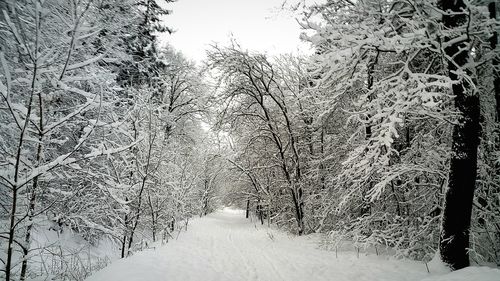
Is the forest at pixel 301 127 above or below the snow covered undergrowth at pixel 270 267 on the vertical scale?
above

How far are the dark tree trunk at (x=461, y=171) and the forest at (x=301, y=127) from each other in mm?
20

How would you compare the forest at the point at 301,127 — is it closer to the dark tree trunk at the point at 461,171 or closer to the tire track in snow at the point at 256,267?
the dark tree trunk at the point at 461,171

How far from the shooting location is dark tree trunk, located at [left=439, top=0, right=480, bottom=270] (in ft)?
14.8

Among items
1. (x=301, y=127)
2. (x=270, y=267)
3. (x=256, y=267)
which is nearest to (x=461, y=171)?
(x=270, y=267)

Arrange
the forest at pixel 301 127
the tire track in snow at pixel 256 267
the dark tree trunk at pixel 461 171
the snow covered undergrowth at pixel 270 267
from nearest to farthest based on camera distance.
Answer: the forest at pixel 301 127 < the dark tree trunk at pixel 461 171 < the snow covered undergrowth at pixel 270 267 < the tire track in snow at pixel 256 267

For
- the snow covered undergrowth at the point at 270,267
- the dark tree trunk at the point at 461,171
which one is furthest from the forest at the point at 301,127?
the snow covered undergrowth at the point at 270,267

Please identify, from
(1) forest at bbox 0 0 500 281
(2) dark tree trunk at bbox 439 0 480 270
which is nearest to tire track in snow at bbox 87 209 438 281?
(1) forest at bbox 0 0 500 281

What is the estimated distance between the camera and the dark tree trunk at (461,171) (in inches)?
177

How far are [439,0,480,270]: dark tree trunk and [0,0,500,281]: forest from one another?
2 centimetres

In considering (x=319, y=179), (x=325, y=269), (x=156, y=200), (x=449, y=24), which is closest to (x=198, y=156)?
(x=156, y=200)

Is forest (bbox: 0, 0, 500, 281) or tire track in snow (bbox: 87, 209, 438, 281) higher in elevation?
forest (bbox: 0, 0, 500, 281)

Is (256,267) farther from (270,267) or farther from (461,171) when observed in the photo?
(461,171)

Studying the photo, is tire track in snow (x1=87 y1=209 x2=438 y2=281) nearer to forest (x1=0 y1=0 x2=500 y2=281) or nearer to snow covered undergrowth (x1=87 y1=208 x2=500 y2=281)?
snow covered undergrowth (x1=87 y1=208 x2=500 y2=281)

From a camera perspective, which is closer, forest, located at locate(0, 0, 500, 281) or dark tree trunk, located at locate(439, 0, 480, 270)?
forest, located at locate(0, 0, 500, 281)
